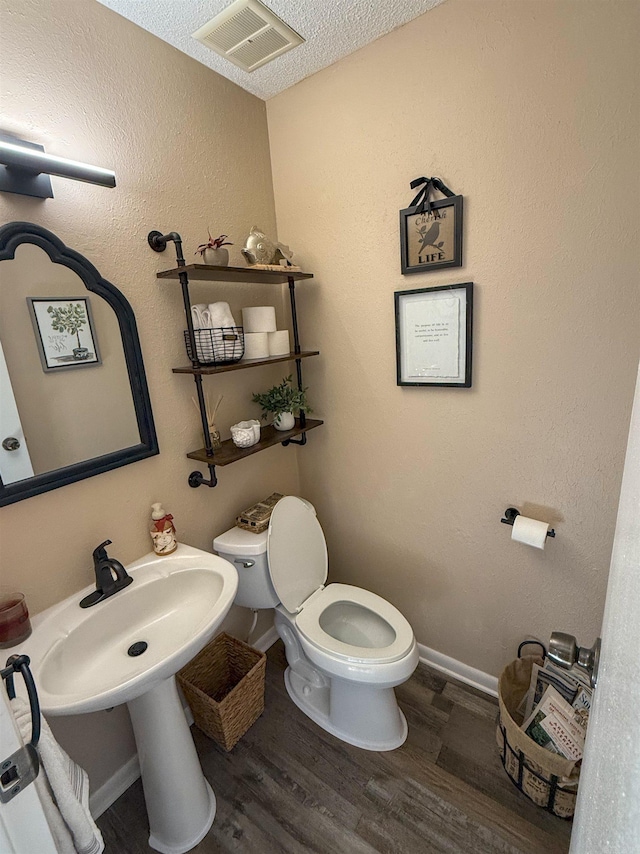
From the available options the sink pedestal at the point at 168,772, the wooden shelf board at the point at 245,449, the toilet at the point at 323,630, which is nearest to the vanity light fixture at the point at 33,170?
the wooden shelf board at the point at 245,449

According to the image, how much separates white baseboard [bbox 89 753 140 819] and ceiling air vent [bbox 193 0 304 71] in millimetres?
2523

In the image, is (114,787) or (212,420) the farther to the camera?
(212,420)

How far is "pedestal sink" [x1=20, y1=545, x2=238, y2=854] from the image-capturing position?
105 centimetres

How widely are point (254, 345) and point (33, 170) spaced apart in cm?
81

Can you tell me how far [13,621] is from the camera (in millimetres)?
1026

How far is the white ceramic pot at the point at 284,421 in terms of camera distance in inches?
68.3

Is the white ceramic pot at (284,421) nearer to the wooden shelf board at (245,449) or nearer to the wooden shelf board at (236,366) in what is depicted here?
the wooden shelf board at (245,449)

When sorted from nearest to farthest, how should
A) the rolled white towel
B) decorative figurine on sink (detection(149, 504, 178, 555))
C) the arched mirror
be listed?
1. the rolled white towel
2. the arched mirror
3. decorative figurine on sink (detection(149, 504, 178, 555))

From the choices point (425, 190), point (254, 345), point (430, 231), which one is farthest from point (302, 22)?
point (254, 345)

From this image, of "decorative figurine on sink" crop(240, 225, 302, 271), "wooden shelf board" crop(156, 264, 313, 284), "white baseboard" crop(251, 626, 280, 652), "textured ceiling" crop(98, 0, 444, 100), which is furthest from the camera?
"white baseboard" crop(251, 626, 280, 652)

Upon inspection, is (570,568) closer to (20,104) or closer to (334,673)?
(334,673)

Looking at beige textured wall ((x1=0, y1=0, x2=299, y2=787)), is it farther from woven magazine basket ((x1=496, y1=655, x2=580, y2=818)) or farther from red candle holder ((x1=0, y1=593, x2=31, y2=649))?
woven magazine basket ((x1=496, y1=655, x2=580, y2=818))

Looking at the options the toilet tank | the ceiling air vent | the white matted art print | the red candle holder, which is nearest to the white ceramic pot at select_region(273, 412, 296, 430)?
the toilet tank

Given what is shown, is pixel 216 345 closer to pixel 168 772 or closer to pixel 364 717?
pixel 168 772
